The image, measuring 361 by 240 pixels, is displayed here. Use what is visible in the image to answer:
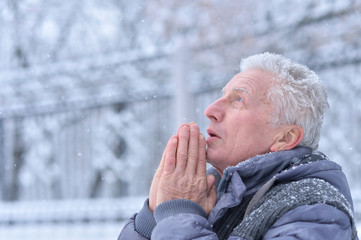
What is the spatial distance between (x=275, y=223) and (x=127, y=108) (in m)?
4.00

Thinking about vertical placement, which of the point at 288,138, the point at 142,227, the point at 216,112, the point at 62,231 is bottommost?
the point at 62,231

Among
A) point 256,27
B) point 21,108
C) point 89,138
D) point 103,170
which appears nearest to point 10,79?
point 21,108

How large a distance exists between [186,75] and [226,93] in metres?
2.73

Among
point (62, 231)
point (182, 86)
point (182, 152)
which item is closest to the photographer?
point (182, 152)

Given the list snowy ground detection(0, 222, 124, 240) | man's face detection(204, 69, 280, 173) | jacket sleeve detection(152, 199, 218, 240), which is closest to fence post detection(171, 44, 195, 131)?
snowy ground detection(0, 222, 124, 240)

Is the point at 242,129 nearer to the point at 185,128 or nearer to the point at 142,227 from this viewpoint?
the point at 185,128

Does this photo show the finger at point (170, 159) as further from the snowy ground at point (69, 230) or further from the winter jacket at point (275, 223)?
the snowy ground at point (69, 230)

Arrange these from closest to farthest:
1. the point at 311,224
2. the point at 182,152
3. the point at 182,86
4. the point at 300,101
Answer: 1. the point at 311,224
2. the point at 182,152
3. the point at 300,101
4. the point at 182,86

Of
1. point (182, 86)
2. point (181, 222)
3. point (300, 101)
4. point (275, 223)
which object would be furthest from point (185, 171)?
point (182, 86)

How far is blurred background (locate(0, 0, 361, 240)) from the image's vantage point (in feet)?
14.7

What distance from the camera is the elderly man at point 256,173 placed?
126 centimetres

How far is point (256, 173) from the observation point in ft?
4.72

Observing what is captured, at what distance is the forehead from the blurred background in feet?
8.60

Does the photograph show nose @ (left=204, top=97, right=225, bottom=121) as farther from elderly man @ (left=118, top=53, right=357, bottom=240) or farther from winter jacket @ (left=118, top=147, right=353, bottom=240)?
winter jacket @ (left=118, top=147, right=353, bottom=240)
